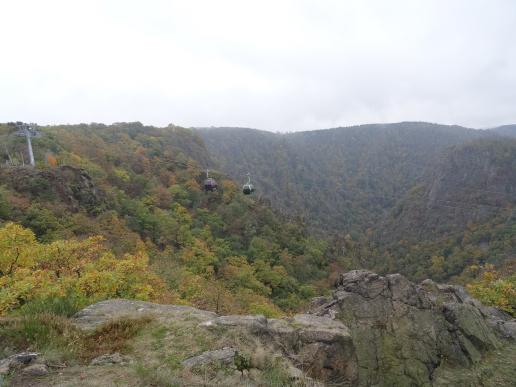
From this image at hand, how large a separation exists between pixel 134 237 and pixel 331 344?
27054 mm

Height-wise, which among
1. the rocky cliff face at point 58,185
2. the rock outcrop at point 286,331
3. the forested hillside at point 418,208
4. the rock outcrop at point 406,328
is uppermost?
the rocky cliff face at point 58,185

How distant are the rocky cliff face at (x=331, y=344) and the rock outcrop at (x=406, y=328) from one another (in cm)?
3

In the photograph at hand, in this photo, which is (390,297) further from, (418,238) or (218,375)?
(418,238)

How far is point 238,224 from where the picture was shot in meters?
53.8

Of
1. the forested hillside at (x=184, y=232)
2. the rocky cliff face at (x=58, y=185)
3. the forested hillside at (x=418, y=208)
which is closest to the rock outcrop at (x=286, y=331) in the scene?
the forested hillside at (x=184, y=232)

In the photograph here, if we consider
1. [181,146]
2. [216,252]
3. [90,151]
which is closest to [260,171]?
[181,146]

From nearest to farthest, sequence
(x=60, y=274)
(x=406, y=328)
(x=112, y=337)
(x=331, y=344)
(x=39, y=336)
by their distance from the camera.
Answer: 1. (x=39, y=336)
2. (x=112, y=337)
3. (x=331, y=344)
4. (x=60, y=274)
5. (x=406, y=328)

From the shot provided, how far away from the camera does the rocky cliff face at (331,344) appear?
Result: 18.4ft

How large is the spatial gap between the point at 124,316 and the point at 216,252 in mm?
34887

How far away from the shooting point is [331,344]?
811 cm

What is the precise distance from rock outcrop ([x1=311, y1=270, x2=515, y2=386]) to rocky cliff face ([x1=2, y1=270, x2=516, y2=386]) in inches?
1.3

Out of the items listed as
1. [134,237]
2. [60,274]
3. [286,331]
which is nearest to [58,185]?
[134,237]

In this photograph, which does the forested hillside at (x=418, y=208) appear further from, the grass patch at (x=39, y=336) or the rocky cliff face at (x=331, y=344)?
the grass patch at (x=39, y=336)

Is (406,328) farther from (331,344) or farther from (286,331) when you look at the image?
(286,331)
